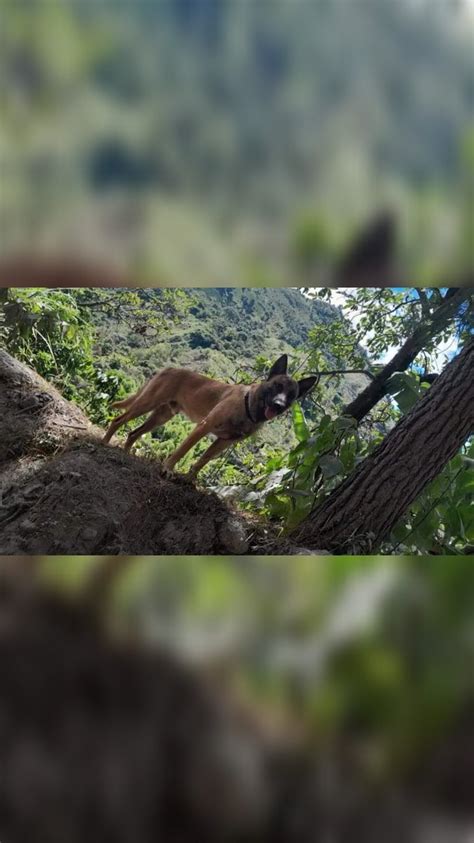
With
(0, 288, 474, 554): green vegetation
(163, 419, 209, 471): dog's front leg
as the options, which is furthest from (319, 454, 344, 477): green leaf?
(163, 419, 209, 471): dog's front leg

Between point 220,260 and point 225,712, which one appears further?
point 225,712

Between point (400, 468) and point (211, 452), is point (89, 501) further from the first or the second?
point (400, 468)

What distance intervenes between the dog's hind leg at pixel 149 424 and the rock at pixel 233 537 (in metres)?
0.22

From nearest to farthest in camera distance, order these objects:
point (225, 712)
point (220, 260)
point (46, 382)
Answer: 1. point (220, 260)
2. point (225, 712)
3. point (46, 382)

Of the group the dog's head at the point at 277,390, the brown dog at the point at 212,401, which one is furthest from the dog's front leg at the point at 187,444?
the dog's head at the point at 277,390

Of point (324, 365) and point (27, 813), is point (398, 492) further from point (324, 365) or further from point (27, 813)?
point (27, 813)

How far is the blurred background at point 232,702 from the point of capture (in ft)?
3.91

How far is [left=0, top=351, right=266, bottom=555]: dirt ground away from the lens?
1.21 metres

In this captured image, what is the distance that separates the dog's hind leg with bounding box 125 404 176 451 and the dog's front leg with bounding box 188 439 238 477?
0.31ft

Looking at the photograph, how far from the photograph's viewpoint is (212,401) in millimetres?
1255

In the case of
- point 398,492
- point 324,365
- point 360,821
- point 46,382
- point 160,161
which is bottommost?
point 360,821

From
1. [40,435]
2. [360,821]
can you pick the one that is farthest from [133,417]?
[360,821]

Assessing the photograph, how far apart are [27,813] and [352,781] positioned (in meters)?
0.56

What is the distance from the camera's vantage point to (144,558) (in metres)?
1.22
